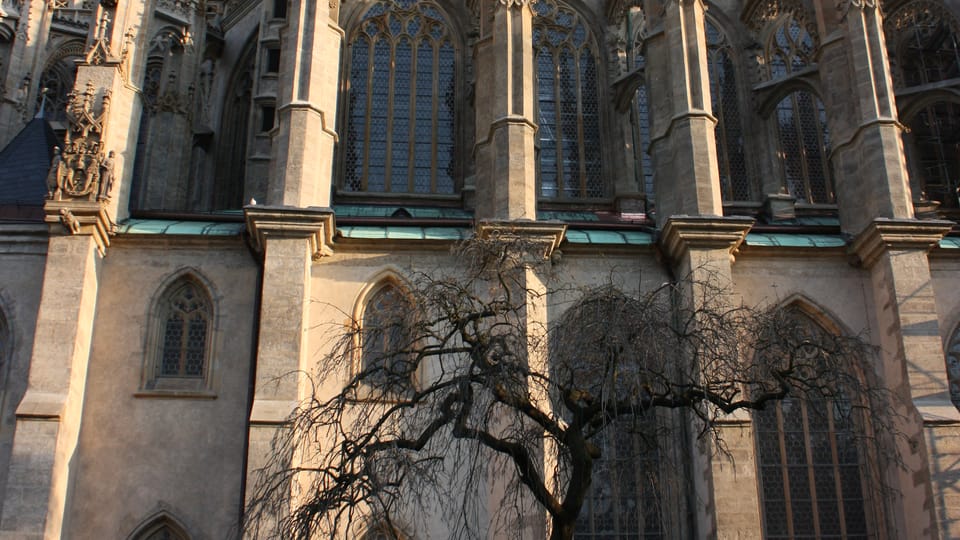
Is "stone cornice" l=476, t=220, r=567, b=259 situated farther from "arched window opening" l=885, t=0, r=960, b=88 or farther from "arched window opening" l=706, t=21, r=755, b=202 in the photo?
"arched window opening" l=885, t=0, r=960, b=88

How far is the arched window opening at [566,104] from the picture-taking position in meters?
25.8

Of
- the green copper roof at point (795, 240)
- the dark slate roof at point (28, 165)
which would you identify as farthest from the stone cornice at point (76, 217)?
the green copper roof at point (795, 240)

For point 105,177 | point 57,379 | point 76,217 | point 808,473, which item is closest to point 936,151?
point 808,473

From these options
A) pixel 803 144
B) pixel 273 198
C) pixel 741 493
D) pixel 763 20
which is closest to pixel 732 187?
pixel 803 144

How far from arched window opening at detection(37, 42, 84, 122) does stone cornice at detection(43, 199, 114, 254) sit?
13236 millimetres

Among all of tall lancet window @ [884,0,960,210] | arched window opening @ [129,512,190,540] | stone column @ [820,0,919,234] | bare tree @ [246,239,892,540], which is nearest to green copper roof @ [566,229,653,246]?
stone column @ [820,0,919,234]

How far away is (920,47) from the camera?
89.5 ft

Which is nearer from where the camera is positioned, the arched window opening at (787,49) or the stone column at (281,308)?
the stone column at (281,308)

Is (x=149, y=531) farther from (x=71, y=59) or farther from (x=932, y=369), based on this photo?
(x=71, y=59)

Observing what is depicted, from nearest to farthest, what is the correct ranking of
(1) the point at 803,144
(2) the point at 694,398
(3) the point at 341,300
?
(2) the point at 694,398, (3) the point at 341,300, (1) the point at 803,144

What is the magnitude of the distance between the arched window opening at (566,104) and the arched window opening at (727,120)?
2.92 m

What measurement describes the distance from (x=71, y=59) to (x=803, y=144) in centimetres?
2078

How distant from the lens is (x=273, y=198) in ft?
65.8

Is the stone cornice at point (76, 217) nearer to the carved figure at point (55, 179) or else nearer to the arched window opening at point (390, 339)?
the carved figure at point (55, 179)
